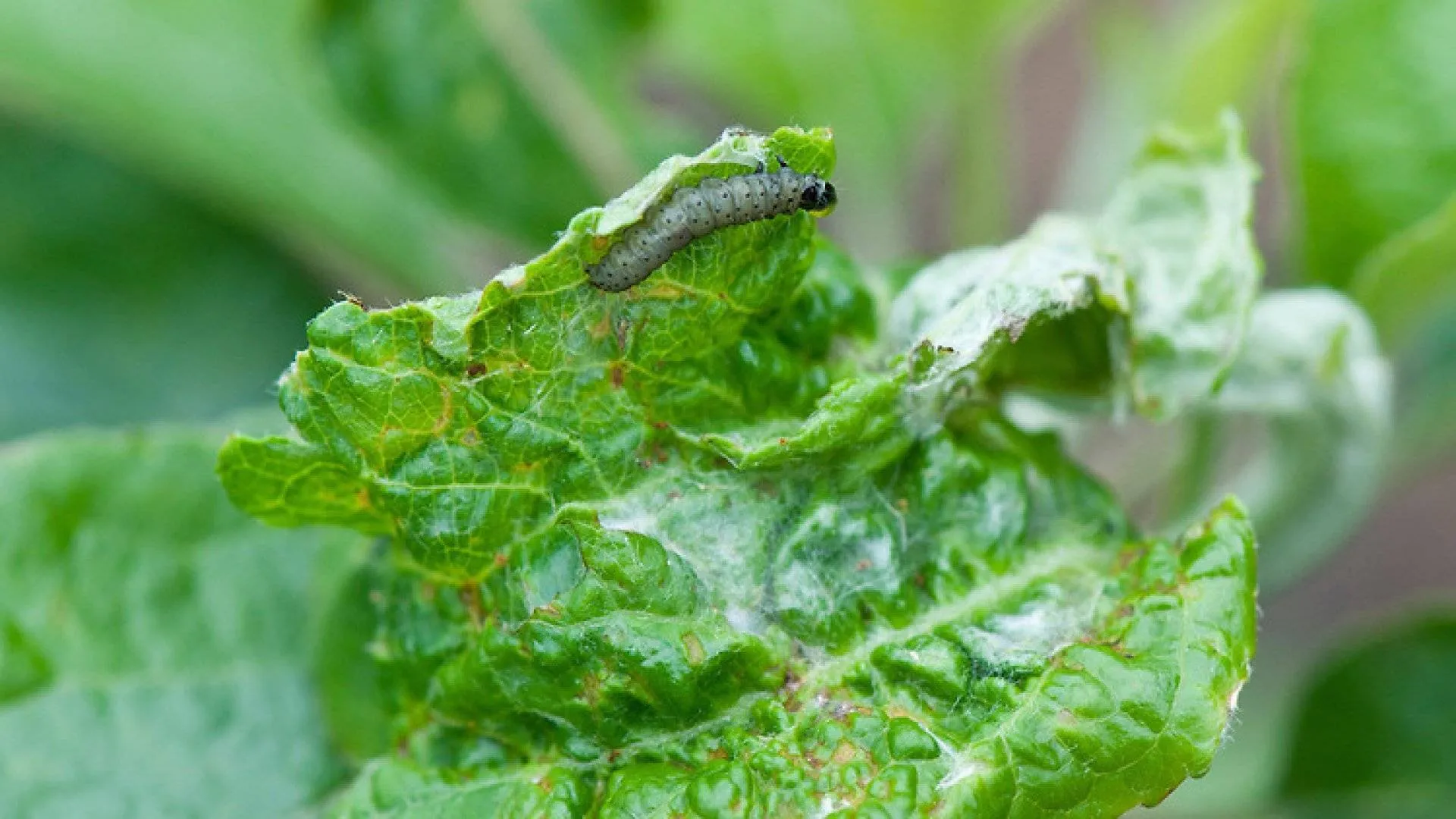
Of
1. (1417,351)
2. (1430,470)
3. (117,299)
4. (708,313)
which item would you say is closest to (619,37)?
(117,299)

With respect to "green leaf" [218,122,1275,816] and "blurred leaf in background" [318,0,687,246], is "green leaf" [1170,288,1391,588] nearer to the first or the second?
"green leaf" [218,122,1275,816]

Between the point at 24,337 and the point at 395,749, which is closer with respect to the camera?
the point at 395,749

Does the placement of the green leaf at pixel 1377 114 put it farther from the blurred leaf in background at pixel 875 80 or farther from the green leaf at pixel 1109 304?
the blurred leaf in background at pixel 875 80

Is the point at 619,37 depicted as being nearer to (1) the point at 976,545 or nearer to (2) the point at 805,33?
(2) the point at 805,33

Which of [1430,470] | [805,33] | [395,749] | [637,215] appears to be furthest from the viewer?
[1430,470]

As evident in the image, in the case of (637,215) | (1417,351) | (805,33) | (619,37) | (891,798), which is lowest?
(891,798)

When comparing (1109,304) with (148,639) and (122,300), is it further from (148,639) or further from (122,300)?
(122,300)
